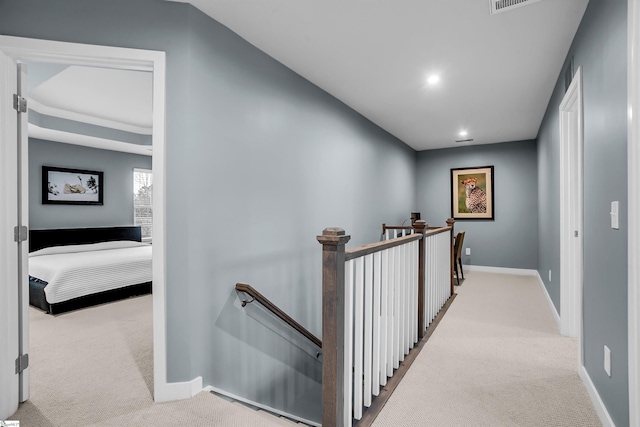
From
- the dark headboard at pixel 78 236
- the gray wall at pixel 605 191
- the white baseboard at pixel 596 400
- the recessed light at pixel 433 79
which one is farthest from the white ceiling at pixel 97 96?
the white baseboard at pixel 596 400

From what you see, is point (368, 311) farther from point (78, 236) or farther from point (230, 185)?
point (78, 236)

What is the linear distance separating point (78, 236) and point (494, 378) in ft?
20.6

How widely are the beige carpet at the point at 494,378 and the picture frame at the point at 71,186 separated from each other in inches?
235

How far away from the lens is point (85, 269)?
416cm

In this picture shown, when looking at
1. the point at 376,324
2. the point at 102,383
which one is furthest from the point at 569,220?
the point at 102,383

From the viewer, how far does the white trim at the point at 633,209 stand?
4.25ft

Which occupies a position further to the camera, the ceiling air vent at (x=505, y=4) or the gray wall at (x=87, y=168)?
the gray wall at (x=87, y=168)

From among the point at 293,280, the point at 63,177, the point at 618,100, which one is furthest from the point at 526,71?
the point at 63,177

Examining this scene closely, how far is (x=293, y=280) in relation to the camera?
10.3 feet

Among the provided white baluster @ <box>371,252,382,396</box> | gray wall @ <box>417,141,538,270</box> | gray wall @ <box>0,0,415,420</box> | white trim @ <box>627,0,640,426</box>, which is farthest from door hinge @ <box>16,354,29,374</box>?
gray wall @ <box>417,141,538,270</box>

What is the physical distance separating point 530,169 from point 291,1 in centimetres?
558

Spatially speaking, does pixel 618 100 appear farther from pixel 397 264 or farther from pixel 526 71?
pixel 526 71

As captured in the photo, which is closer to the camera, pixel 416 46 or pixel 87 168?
pixel 416 46

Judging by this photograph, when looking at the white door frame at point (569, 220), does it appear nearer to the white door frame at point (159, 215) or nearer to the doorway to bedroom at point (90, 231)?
the white door frame at point (159, 215)
